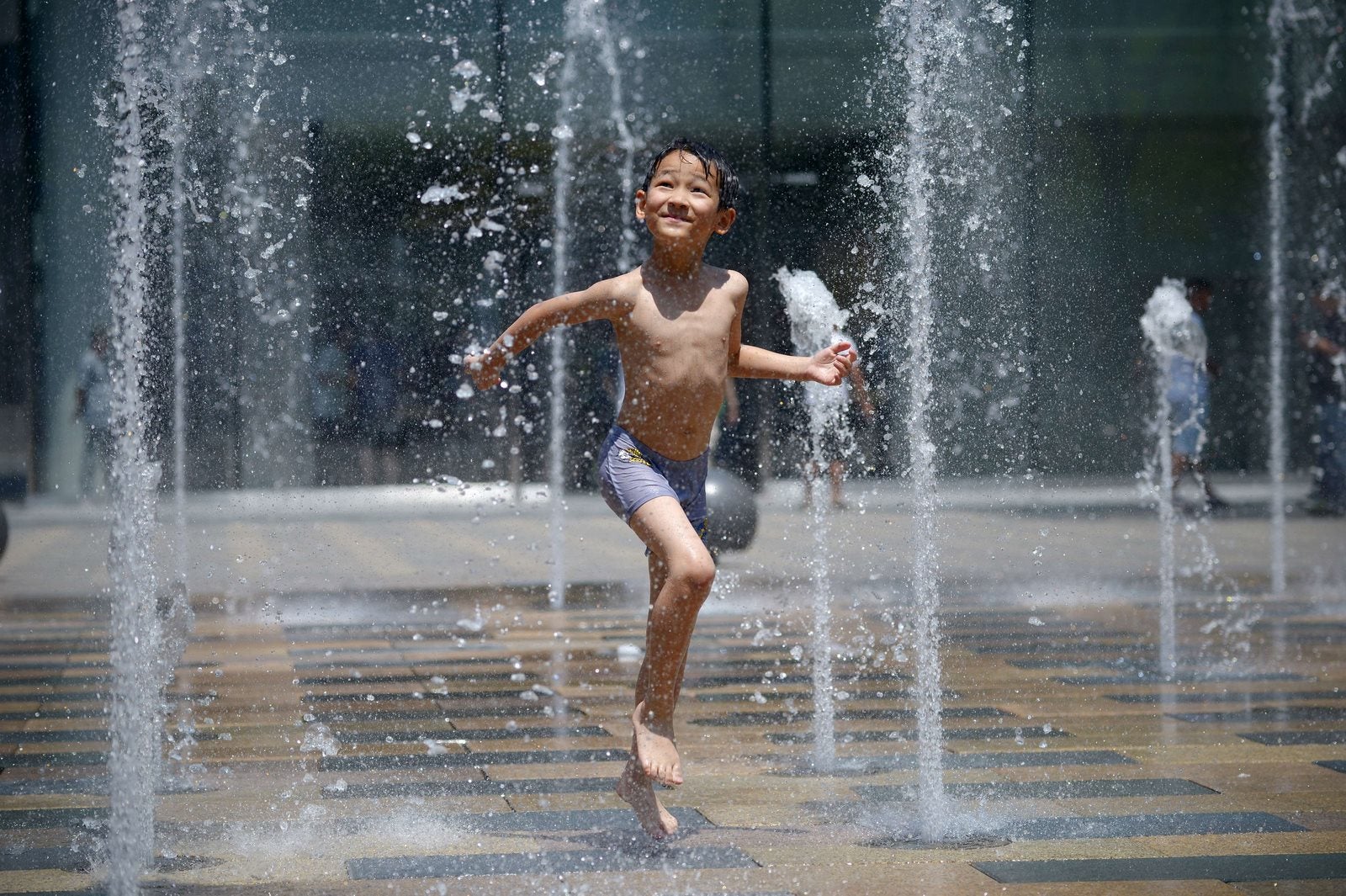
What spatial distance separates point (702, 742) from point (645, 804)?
1266 mm

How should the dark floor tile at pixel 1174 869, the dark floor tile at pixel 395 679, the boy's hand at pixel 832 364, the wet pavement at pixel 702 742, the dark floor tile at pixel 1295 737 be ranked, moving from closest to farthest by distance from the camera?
the dark floor tile at pixel 1174 869, the wet pavement at pixel 702 742, the boy's hand at pixel 832 364, the dark floor tile at pixel 1295 737, the dark floor tile at pixel 395 679

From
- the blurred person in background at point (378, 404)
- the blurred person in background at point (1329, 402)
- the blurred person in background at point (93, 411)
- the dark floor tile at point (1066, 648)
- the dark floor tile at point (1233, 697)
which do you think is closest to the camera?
the dark floor tile at point (1233, 697)

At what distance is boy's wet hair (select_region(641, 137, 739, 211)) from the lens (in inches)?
148

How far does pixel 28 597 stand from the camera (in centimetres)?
856

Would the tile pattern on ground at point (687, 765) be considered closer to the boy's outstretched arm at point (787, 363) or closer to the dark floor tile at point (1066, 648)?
the dark floor tile at point (1066, 648)

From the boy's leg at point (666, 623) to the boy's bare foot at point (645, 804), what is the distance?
0.12 feet

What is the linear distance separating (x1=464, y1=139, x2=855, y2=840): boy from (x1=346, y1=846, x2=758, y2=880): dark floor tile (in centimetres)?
22

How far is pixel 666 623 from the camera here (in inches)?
141

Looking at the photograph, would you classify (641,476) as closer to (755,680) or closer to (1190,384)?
(755,680)

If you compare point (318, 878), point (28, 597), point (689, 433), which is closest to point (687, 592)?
point (689, 433)

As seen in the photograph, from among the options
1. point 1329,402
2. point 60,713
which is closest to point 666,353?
point 60,713

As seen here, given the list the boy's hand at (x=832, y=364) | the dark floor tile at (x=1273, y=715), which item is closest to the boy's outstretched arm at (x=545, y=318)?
the boy's hand at (x=832, y=364)

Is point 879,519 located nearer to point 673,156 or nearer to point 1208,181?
point 1208,181

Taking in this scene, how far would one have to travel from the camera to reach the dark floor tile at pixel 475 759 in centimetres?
449
